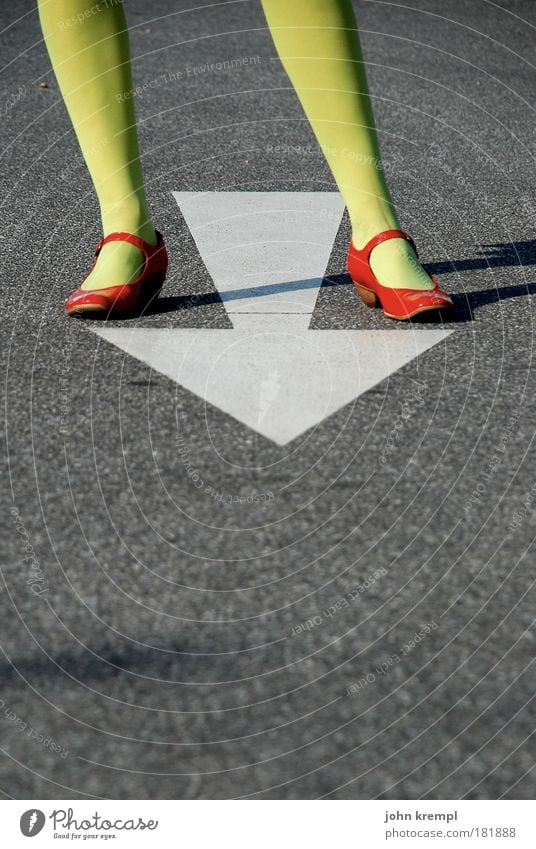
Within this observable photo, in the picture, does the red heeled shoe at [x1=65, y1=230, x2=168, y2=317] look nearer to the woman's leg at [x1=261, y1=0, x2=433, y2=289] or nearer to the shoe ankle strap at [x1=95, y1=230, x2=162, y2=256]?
the shoe ankle strap at [x1=95, y1=230, x2=162, y2=256]

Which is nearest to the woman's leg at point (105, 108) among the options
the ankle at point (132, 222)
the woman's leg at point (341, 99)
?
the ankle at point (132, 222)

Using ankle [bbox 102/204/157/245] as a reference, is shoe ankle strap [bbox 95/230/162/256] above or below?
below

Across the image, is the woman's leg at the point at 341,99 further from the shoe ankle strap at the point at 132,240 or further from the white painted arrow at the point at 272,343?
the shoe ankle strap at the point at 132,240

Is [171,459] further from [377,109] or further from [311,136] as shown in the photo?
[377,109]

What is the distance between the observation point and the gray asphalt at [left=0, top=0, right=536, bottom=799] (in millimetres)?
1613

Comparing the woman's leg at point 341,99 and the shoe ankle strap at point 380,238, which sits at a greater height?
the woman's leg at point 341,99

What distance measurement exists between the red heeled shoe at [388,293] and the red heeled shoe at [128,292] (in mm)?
497

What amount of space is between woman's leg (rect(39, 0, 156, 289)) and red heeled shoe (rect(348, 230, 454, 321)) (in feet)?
1.79

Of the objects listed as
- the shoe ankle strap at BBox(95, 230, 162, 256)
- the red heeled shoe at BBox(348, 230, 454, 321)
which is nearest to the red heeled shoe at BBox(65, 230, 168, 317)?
the shoe ankle strap at BBox(95, 230, 162, 256)

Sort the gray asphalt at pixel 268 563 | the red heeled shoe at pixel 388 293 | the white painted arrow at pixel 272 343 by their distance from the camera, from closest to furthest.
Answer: the gray asphalt at pixel 268 563, the white painted arrow at pixel 272 343, the red heeled shoe at pixel 388 293

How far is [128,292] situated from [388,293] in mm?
647

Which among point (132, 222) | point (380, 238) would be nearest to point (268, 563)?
point (380, 238)

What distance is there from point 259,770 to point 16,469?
0.94 m

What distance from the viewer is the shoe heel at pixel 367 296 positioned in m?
3.04
